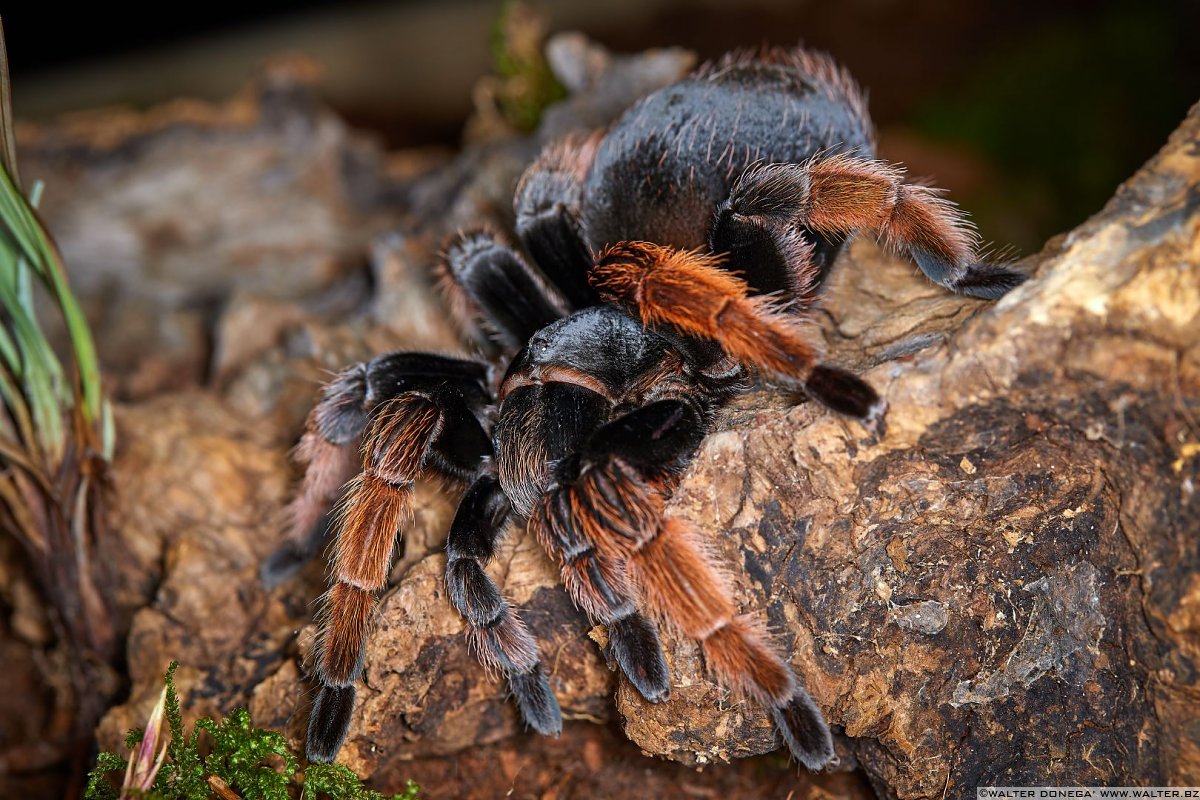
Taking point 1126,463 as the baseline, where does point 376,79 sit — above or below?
below

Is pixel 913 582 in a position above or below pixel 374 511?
above

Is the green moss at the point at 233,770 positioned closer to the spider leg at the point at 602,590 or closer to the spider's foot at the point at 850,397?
the spider leg at the point at 602,590

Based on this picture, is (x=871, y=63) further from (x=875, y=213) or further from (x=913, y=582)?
(x=913, y=582)

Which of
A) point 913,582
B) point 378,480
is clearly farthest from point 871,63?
point 378,480

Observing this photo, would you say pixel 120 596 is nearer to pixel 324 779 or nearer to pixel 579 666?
pixel 324 779

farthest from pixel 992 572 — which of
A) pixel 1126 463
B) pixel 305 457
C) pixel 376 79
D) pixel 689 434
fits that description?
pixel 376 79

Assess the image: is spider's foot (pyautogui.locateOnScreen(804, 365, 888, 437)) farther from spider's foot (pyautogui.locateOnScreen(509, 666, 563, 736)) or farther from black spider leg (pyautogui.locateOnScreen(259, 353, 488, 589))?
black spider leg (pyautogui.locateOnScreen(259, 353, 488, 589))

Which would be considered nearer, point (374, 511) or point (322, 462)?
point (374, 511)
